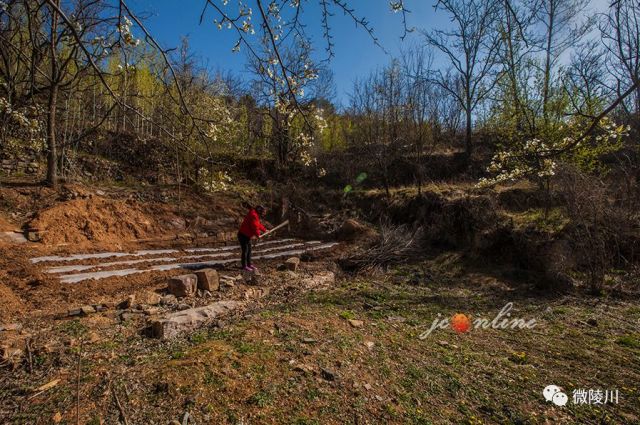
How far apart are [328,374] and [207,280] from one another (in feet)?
11.0

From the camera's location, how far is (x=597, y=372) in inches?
159

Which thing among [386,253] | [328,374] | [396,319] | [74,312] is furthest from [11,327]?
[386,253]

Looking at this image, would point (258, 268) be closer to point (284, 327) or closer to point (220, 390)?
point (284, 327)

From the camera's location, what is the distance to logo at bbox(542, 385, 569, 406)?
347cm

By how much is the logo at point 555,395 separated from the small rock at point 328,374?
2215 millimetres

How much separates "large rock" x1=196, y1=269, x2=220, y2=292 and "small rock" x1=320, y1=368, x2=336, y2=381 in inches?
127

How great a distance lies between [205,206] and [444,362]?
38.1 feet

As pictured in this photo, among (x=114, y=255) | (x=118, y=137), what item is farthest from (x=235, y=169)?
(x=114, y=255)

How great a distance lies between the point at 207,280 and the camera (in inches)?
238

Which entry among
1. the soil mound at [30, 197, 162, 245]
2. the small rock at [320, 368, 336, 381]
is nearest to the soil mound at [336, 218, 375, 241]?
the soil mound at [30, 197, 162, 245]

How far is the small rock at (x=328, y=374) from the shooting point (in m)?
3.43

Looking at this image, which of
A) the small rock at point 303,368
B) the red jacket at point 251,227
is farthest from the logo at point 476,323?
the red jacket at point 251,227

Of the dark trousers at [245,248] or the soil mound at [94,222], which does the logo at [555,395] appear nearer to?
the dark trousers at [245,248]

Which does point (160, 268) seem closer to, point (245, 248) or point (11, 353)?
point (245, 248)
